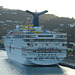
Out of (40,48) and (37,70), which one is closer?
(37,70)

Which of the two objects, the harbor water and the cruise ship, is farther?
the cruise ship

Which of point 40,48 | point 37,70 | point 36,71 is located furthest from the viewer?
point 40,48

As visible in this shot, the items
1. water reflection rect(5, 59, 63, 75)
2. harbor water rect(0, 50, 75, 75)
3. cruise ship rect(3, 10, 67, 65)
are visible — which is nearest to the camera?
water reflection rect(5, 59, 63, 75)

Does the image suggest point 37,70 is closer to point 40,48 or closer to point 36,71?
point 36,71

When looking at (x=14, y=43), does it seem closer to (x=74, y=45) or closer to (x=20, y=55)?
(x=20, y=55)

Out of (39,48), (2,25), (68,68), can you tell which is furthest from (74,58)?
(2,25)

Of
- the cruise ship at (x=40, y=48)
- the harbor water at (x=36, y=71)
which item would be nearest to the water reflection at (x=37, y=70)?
the harbor water at (x=36, y=71)

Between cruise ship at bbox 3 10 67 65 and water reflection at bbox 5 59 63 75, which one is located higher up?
cruise ship at bbox 3 10 67 65

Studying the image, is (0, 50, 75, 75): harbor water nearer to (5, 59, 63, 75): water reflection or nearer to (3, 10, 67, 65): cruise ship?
(5, 59, 63, 75): water reflection

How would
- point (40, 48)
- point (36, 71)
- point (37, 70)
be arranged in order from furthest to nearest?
point (40, 48) → point (37, 70) → point (36, 71)

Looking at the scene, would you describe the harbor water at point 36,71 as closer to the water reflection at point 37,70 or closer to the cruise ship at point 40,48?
the water reflection at point 37,70

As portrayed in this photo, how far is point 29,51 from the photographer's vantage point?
56188mm

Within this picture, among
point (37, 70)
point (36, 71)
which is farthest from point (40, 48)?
point (36, 71)

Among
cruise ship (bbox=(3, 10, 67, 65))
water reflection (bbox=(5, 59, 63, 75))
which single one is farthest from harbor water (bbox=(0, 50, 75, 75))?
cruise ship (bbox=(3, 10, 67, 65))
